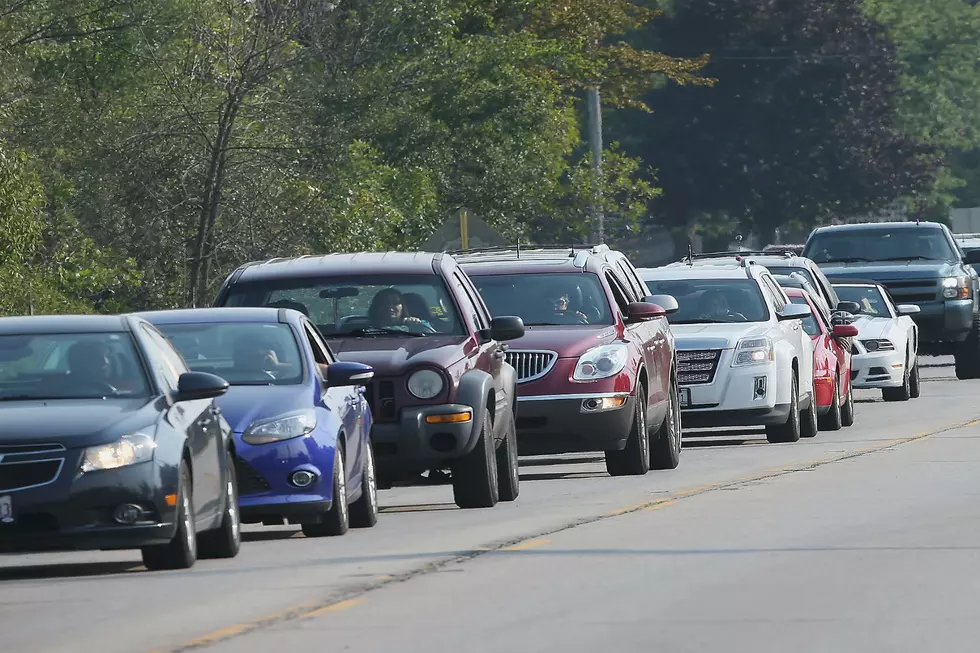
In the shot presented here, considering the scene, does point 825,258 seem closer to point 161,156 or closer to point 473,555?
point 161,156

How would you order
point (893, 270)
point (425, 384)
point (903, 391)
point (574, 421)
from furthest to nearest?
point (893, 270) → point (903, 391) → point (574, 421) → point (425, 384)

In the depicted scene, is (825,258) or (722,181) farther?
(722,181)

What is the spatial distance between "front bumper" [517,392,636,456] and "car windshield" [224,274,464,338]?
6.83ft

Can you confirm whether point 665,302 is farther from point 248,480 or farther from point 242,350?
point 248,480

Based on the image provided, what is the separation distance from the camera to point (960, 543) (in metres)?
13.2

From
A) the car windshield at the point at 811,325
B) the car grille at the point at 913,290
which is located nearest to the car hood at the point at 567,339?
the car windshield at the point at 811,325

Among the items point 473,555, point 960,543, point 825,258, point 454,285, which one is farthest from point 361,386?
point 825,258

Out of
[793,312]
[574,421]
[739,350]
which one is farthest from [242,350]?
[793,312]

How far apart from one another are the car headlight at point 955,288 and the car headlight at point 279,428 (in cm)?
2328

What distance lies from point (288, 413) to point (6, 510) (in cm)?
251

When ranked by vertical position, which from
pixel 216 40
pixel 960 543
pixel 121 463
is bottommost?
pixel 960 543

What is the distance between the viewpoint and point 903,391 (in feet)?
104

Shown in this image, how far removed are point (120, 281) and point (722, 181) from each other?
48.5m

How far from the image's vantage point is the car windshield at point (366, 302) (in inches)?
662
